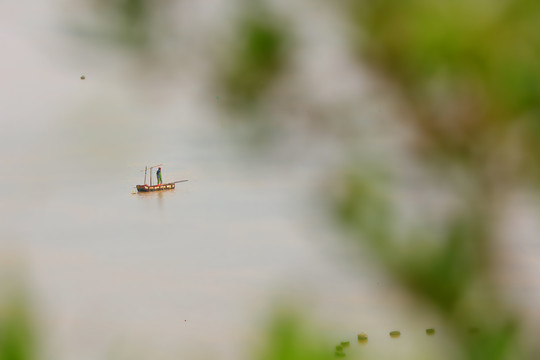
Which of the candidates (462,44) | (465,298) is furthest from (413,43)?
(465,298)

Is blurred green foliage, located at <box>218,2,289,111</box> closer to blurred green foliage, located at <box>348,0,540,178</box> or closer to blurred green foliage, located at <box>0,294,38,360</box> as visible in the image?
blurred green foliage, located at <box>348,0,540,178</box>

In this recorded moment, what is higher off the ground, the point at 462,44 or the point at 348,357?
the point at 462,44

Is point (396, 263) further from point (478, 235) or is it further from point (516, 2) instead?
point (516, 2)

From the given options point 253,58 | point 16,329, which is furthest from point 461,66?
point 16,329

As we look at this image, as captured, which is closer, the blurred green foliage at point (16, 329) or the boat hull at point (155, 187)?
the blurred green foliage at point (16, 329)

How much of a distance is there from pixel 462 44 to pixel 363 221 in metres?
0.11

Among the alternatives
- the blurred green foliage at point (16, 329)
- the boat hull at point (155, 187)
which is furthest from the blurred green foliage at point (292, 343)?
the boat hull at point (155, 187)

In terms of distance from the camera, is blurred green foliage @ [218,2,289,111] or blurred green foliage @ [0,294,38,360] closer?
blurred green foliage @ [0,294,38,360]

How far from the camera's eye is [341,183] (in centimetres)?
35

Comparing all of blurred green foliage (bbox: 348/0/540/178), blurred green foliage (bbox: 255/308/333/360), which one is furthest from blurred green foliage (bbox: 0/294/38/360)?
blurred green foliage (bbox: 348/0/540/178)

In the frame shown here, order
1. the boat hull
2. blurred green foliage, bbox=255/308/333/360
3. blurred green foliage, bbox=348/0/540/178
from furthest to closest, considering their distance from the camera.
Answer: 1. the boat hull
2. blurred green foliage, bbox=348/0/540/178
3. blurred green foliage, bbox=255/308/333/360

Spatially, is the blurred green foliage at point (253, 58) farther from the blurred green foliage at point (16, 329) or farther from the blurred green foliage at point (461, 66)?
the blurred green foliage at point (16, 329)

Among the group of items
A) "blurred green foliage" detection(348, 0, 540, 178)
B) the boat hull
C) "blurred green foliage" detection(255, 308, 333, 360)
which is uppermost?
"blurred green foliage" detection(348, 0, 540, 178)

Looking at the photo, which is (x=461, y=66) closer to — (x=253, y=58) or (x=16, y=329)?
(x=253, y=58)
